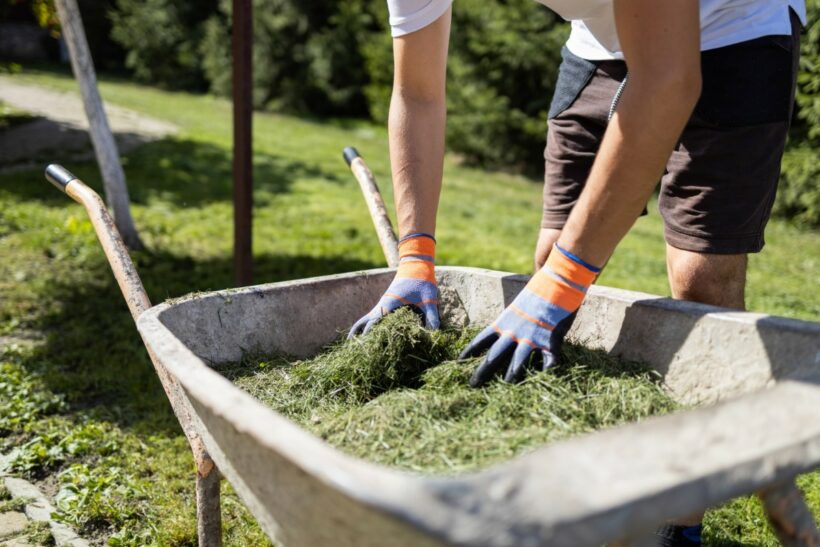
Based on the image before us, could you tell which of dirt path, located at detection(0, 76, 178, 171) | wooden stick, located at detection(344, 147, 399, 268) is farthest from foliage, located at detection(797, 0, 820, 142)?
dirt path, located at detection(0, 76, 178, 171)

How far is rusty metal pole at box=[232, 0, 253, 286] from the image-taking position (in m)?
3.48

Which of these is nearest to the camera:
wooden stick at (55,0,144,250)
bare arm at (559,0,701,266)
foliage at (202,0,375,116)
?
bare arm at (559,0,701,266)

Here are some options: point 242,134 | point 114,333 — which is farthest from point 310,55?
point 114,333

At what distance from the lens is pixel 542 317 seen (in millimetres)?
1565

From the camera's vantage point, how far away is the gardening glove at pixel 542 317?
155 cm

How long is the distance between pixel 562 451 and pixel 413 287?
106 cm

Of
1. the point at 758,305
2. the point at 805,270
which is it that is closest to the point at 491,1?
the point at 805,270

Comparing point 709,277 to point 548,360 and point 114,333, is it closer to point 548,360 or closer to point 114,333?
point 548,360

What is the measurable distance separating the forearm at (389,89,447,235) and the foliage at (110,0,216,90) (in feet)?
50.1

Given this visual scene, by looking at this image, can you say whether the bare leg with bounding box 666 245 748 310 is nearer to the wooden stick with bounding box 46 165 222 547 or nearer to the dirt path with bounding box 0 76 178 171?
the wooden stick with bounding box 46 165 222 547

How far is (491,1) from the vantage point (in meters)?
8.82

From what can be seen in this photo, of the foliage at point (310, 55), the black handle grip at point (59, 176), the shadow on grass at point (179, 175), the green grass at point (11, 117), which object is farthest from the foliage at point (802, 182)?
the green grass at point (11, 117)

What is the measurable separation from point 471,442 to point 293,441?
1.47 ft

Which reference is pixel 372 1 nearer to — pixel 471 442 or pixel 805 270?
pixel 805 270
